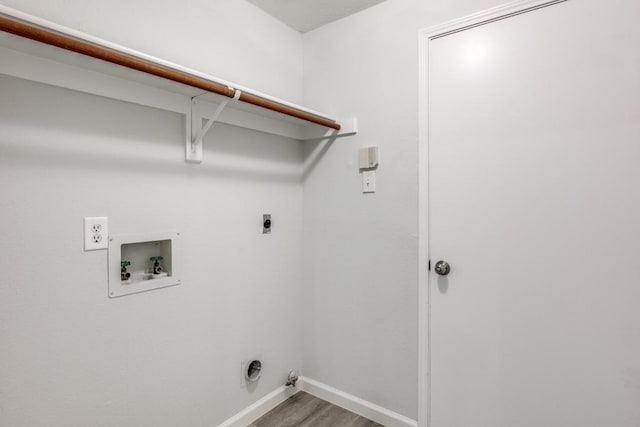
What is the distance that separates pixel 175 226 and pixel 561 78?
66.8 inches

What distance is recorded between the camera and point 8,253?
106 cm

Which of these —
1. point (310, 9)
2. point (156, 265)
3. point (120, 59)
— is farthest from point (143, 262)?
point (310, 9)

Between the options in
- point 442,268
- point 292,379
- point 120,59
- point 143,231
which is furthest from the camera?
point 292,379

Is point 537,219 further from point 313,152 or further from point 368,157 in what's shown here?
point 313,152

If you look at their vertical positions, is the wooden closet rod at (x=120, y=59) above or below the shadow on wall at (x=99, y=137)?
above

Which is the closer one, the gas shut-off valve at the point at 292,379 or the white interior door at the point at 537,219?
the white interior door at the point at 537,219

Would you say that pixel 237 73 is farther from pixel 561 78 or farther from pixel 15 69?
pixel 561 78

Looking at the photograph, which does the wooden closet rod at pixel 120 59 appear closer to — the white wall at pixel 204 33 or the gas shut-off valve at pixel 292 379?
the white wall at pixel 204 33

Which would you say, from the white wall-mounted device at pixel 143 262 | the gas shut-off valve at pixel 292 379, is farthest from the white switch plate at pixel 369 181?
the gas shut-off valve at pixel 292 379

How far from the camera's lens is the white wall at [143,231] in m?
1.09

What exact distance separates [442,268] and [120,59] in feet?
4.94

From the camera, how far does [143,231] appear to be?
1374mm

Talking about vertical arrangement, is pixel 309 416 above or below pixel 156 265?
below

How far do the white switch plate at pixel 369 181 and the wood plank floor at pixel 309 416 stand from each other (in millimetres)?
1241
